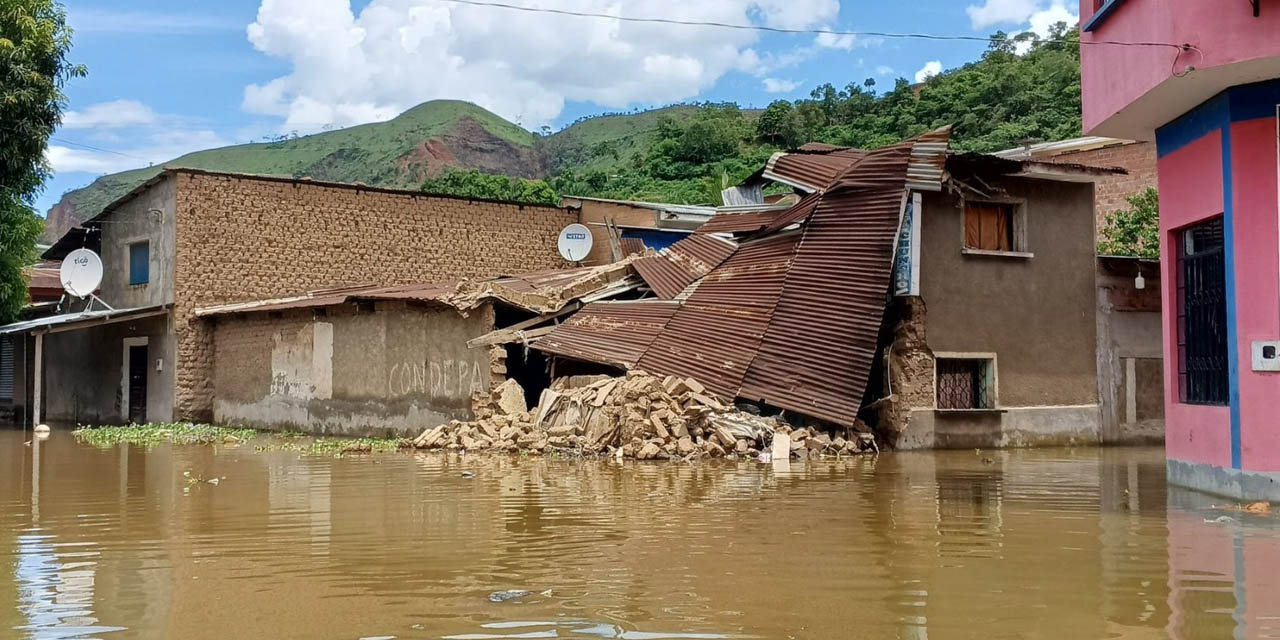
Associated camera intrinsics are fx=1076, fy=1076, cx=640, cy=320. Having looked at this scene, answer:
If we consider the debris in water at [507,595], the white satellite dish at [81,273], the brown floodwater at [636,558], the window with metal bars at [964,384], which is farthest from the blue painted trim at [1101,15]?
the white satellite dish at [81,273]

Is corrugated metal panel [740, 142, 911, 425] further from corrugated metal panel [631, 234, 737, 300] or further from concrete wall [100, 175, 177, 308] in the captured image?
concrete wall [100, 175, 177, 308]

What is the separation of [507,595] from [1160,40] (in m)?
7.85

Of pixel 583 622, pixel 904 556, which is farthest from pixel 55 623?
pixel 904 556

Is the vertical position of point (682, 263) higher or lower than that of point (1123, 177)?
lower

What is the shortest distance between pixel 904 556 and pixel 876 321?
9609 mm

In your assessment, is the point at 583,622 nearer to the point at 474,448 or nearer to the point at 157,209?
the point at 474,448

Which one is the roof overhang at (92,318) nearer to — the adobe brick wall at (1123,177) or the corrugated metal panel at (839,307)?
the corrugated metal panel at (839,307)

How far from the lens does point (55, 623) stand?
5527 mm

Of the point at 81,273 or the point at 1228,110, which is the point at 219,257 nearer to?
the point at 81,273

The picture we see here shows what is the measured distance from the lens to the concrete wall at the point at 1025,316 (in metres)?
17.5

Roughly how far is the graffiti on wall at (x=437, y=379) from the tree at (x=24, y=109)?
Answer: 39.3 feet

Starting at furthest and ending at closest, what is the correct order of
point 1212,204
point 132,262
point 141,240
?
point 132,262 < point 141,240 < point 1212,204

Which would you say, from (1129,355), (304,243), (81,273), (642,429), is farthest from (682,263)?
(81,273)

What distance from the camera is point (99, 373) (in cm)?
2767
